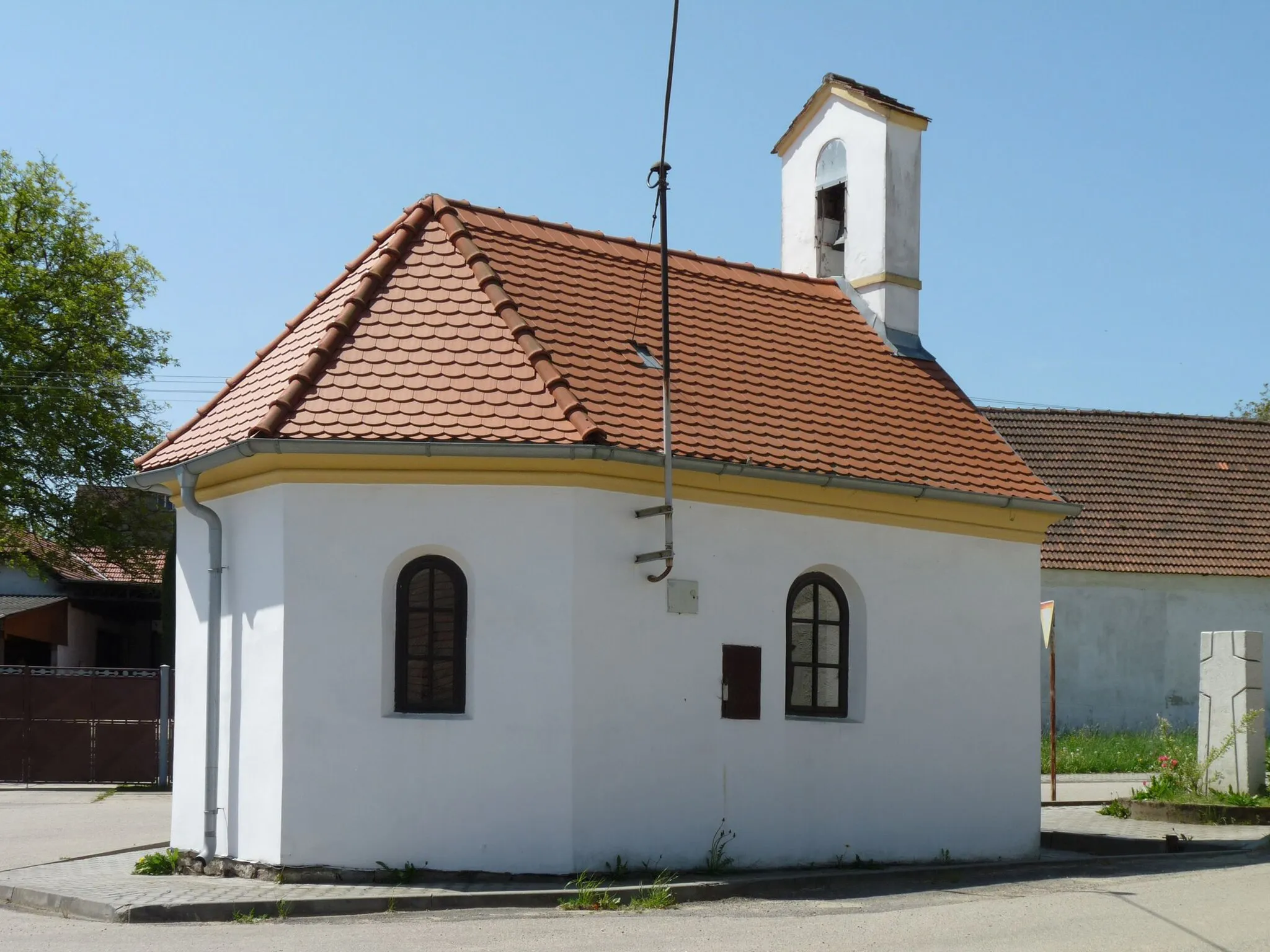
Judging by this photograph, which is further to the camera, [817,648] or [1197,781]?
[1197,781]

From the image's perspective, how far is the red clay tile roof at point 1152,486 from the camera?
28281mm

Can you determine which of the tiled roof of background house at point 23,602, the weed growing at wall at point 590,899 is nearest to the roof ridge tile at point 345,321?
the weed growing at wall at point 590,899

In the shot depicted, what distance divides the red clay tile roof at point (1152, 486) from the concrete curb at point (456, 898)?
15.8 metres

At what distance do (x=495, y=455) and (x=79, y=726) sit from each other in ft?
44.9

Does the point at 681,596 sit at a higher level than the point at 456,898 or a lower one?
higher

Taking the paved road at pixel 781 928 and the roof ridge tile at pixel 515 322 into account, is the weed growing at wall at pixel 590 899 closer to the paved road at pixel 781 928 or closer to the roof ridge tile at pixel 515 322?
the paved road at pixel 781 928

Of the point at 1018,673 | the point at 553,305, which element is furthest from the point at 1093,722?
the point at 553,305

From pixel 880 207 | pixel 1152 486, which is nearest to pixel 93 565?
pixel 1152 486

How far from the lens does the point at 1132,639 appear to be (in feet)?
91.8

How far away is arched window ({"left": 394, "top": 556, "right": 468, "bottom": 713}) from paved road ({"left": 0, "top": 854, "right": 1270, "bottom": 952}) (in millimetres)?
1965

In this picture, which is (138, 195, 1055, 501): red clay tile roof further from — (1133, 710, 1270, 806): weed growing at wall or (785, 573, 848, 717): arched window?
(1133, 710, 1270, 806): weed growing at wall

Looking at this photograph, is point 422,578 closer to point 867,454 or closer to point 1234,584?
point 867,454

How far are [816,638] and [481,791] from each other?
366cm

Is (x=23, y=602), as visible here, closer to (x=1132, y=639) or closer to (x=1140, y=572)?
(x=1132, y=639)
